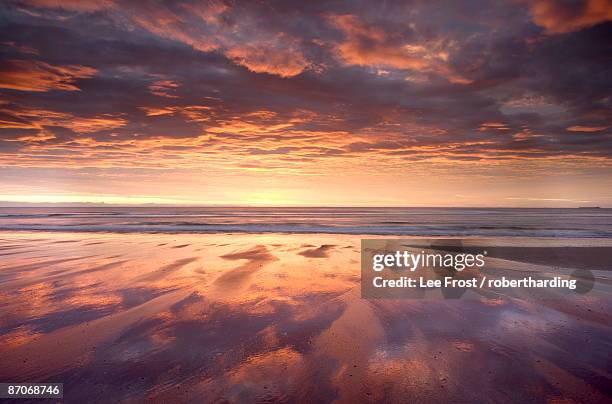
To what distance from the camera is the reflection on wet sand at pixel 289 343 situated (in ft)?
12.7

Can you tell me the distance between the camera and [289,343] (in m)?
5.12

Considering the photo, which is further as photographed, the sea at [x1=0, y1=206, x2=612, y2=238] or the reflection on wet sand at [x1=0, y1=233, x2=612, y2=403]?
the sea at [x1=0, y1=206, x2=612, y2=238]

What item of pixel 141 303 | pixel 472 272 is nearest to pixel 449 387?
pixel 141 303

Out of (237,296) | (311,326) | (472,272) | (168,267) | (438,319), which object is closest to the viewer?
(311,326)

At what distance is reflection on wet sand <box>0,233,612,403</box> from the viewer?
3.87 metres

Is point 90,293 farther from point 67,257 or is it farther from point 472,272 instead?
point 472,272

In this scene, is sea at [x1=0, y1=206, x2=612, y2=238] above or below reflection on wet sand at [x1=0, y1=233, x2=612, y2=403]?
below

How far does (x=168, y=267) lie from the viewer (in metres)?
11.2

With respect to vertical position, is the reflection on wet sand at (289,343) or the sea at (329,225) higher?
the reflection on wet sand at (289,343)

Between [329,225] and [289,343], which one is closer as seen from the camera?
[289,343]

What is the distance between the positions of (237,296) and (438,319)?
14.1ft

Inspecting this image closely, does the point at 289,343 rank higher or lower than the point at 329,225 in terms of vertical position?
higher

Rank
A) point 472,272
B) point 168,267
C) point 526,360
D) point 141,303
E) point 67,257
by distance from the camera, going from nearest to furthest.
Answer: point 526,360 < point 141,303 < point 472,272 < point 168,267 < point 67,257

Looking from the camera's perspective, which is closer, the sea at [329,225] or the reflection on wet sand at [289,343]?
the reflection on wet sand at [289,343]
